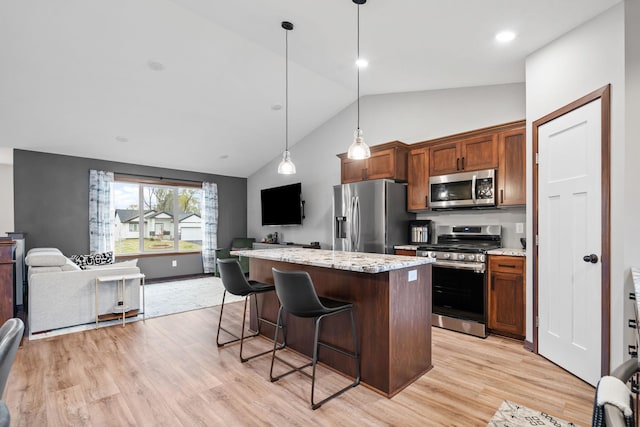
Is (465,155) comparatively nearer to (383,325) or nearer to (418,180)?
(418,180)

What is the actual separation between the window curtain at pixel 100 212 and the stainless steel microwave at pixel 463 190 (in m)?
5.86

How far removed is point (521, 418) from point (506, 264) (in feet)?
5.47

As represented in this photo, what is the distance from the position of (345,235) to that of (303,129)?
2.64 m

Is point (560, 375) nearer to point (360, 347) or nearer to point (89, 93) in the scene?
point (360, 347)

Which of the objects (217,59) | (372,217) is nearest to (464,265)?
(372,217)

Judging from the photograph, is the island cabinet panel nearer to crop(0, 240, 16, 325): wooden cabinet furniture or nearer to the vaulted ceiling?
the vaulted ceiling

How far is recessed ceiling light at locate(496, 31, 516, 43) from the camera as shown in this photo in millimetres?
2730

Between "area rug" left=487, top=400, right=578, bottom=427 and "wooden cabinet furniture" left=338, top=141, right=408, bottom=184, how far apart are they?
2.94 m

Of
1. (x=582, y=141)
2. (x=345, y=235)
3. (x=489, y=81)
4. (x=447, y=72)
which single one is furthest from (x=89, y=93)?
(x=582, y=141)

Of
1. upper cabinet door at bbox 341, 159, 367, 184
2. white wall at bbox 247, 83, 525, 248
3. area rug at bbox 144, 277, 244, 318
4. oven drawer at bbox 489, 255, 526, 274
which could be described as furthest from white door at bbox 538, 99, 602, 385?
area rug at bbox 144, 277, 244, 318

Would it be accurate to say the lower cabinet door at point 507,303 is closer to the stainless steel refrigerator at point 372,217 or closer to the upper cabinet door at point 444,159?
the stainless steel refrigerator at point 372,217

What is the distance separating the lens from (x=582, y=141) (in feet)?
8.20

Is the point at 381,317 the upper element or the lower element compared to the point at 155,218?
lower

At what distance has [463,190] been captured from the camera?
3.97 m
